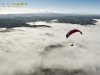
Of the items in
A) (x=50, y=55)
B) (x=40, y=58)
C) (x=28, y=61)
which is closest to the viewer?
(x=28, y=61)

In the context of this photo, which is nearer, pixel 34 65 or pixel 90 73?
pixel 90 73

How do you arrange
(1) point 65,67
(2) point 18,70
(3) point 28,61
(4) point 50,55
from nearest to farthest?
(2) point 18,70, (1) point 65,67, (3) point 28,61, (4) point 50,55

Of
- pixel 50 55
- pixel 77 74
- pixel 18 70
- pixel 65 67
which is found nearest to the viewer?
pixel 77 74

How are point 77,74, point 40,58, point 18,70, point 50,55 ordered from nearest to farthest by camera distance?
1. point 77,74
2. point 18,70
3. point 40,58
4. point 50,55

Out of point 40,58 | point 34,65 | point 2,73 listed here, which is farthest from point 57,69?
point 2,73

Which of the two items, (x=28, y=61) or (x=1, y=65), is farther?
(x=28, y=61)

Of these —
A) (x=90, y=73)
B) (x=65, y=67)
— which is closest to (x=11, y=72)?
(x=65, y=67)

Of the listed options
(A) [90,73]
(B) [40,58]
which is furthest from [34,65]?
(A) [90,73]

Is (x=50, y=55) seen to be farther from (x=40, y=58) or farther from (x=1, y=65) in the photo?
(x=1, y=65)

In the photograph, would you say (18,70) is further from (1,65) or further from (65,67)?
(65,67)
